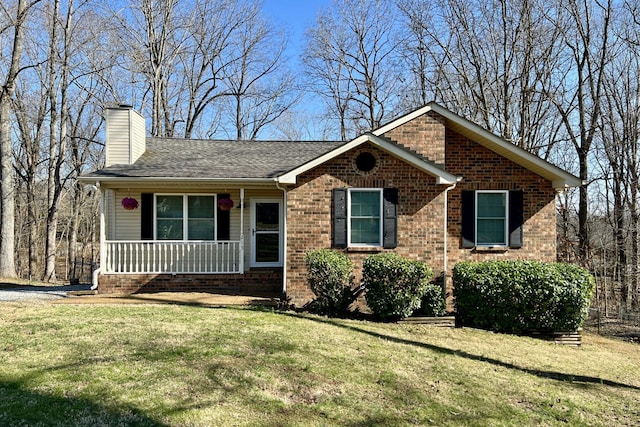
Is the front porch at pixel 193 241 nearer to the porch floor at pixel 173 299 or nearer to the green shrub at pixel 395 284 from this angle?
the porch floor at pixel 173 299

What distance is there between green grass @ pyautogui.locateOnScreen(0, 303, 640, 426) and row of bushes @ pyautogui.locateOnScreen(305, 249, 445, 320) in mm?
581

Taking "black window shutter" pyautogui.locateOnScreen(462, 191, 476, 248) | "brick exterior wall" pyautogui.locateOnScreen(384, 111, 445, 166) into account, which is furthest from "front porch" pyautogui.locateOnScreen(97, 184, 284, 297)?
"black window shutter" pyautogui.locateOnScreen(462, 191, 476, 248)

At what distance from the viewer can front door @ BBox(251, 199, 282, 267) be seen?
12.3m

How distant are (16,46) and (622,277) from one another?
24.9 meters

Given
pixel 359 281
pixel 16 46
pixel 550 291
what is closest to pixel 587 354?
pixel 550 291

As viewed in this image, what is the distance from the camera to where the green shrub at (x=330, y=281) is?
9398 mm

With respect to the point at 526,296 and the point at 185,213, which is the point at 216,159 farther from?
the point at 526,296

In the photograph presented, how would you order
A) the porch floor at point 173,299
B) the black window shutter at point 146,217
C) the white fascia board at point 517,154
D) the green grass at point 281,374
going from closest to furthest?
1. the green grass at point 281,374
2. the porch floor at point 173,299
3. the white fascia board at point 517,154
4. the black window shutter at point 146,217

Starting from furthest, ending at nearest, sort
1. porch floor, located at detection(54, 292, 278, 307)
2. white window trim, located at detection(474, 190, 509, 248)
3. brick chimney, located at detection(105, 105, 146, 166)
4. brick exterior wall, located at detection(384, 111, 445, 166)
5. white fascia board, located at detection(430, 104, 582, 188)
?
brick chimney, located at detection(105, 105, 146, 166) → white window trim, located at detection(474, 190, 509, 248) → brick exterior wall, located at detection(384, 111, 445, 166) → white fascia board, located at detection(430, 104, 582, 188) → porch floor, located at detection(54, 292, 278, 307)

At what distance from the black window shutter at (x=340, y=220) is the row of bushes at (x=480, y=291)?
2.70ft

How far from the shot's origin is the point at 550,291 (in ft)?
29.9

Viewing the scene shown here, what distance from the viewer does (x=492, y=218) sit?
1155 centimetres

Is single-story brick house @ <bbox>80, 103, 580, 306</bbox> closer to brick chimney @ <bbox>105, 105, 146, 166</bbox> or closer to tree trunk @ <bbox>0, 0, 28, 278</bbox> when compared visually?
brick chimney @ <bbox>105, 105, 146, 166</bbox>

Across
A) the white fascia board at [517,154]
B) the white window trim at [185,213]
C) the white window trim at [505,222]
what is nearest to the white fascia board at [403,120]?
the white fascia board at [517,154]
